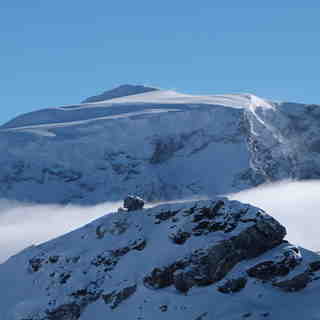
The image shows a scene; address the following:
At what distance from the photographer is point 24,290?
3733 inches

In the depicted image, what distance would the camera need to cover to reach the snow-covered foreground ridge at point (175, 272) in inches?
3073

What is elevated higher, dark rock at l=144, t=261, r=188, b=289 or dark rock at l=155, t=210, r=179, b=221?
dark rock at l=155, t=210, r=179, b=221

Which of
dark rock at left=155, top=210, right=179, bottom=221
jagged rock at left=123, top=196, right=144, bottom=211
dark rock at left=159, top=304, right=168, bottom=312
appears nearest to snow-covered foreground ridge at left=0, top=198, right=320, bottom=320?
dark rock at left=159, top=304, right=168, bottom=312

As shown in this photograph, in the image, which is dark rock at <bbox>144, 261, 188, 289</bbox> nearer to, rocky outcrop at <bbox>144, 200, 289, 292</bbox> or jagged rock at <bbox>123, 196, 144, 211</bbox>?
rocky outcrop at <bbox>144, 200, 289, 292</bbox>

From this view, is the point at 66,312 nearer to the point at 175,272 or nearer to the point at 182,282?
the point at 175,272

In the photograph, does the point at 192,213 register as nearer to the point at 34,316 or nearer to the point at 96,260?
the point at 96,260

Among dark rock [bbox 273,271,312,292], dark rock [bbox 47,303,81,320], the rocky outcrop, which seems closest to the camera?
dark rock [bbox 273,271,312,292]

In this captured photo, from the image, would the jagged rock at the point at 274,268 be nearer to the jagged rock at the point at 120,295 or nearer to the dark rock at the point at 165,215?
the jagged rock at the point at 120,295

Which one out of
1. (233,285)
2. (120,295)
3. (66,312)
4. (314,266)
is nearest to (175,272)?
(233,285)

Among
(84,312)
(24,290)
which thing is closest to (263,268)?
(84,312)

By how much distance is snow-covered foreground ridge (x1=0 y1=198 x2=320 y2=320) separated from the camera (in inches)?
3073

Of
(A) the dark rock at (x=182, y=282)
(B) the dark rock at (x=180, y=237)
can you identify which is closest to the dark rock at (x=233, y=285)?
(A) the dark rock at (x=182, y=282)

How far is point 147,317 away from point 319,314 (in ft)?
46.7

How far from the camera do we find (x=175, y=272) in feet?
268
